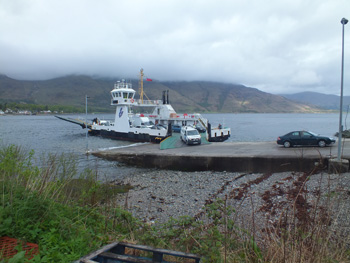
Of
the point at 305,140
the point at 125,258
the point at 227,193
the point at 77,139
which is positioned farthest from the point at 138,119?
the point at 125,258

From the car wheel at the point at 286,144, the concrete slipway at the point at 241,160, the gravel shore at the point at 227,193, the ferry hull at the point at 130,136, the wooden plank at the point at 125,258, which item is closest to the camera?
the wooden plank at the point at 125,258

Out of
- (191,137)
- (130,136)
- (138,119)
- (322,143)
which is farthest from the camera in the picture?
(138,119)

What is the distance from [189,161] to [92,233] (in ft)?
43.3

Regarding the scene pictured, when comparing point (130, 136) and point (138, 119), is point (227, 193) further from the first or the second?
point (138, 119)

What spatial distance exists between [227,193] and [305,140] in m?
9.81

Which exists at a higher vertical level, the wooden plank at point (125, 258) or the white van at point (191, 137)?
the white van at point (191, 137)

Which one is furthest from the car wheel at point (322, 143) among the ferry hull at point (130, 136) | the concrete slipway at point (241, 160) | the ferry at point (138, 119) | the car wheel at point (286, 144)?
the ferry hull at point (130, 136)

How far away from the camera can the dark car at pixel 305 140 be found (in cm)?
1727

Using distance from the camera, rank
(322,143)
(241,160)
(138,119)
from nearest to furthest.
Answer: (241,160), (322,143), (138,119)

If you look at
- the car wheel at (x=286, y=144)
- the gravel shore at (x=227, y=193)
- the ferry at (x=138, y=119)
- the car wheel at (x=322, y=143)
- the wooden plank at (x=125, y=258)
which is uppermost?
the ferry at (x=138, y=119)

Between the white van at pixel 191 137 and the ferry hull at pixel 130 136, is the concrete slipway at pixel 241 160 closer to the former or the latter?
the white van at pixel 191 137

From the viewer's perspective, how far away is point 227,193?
11125mm

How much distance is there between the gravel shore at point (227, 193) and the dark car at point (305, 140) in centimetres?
519

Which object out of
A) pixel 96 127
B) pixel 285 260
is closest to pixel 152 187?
pixel 285 260
